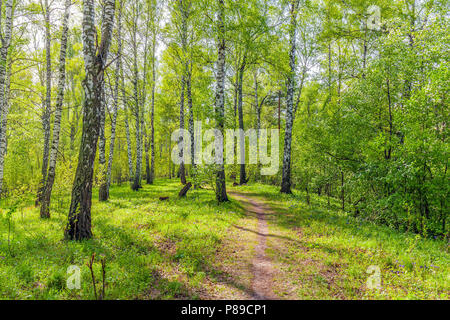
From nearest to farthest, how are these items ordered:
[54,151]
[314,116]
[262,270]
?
[262,270] → [54,151] → [314,116]

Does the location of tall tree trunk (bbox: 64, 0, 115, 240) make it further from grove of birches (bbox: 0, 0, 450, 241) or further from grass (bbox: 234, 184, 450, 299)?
grass (bbox: 234, 184, 450, 299)

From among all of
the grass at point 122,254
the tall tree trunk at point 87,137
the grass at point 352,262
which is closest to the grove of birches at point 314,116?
the tall tree trunk at point 87,137

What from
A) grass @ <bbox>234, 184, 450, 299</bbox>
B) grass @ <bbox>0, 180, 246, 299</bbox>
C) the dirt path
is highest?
grass @ <bbox>0, 180, 246, 299</bbox>

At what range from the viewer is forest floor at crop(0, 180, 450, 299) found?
4285mm

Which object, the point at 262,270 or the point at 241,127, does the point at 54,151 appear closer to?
the point at 262,270

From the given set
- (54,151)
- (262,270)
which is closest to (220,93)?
(54,151)

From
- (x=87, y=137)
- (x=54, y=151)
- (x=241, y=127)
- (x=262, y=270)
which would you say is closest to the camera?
(x=262, y=270)

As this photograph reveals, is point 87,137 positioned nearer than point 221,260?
No

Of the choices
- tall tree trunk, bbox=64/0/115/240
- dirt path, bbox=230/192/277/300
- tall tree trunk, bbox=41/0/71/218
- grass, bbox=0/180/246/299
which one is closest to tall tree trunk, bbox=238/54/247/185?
grass, bbox=0/180/246/299

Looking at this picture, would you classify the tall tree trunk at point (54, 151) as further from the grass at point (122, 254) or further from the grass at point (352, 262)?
the grass at point (352, 262)

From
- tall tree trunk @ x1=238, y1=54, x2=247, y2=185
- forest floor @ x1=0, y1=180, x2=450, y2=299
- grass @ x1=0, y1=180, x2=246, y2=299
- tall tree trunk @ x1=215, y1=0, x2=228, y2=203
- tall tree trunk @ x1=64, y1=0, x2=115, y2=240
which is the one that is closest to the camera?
grass @ x1=0, y1=180, x2=246, y2=299

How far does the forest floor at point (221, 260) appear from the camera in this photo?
14.1ft

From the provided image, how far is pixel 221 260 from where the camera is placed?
19.2 feet
